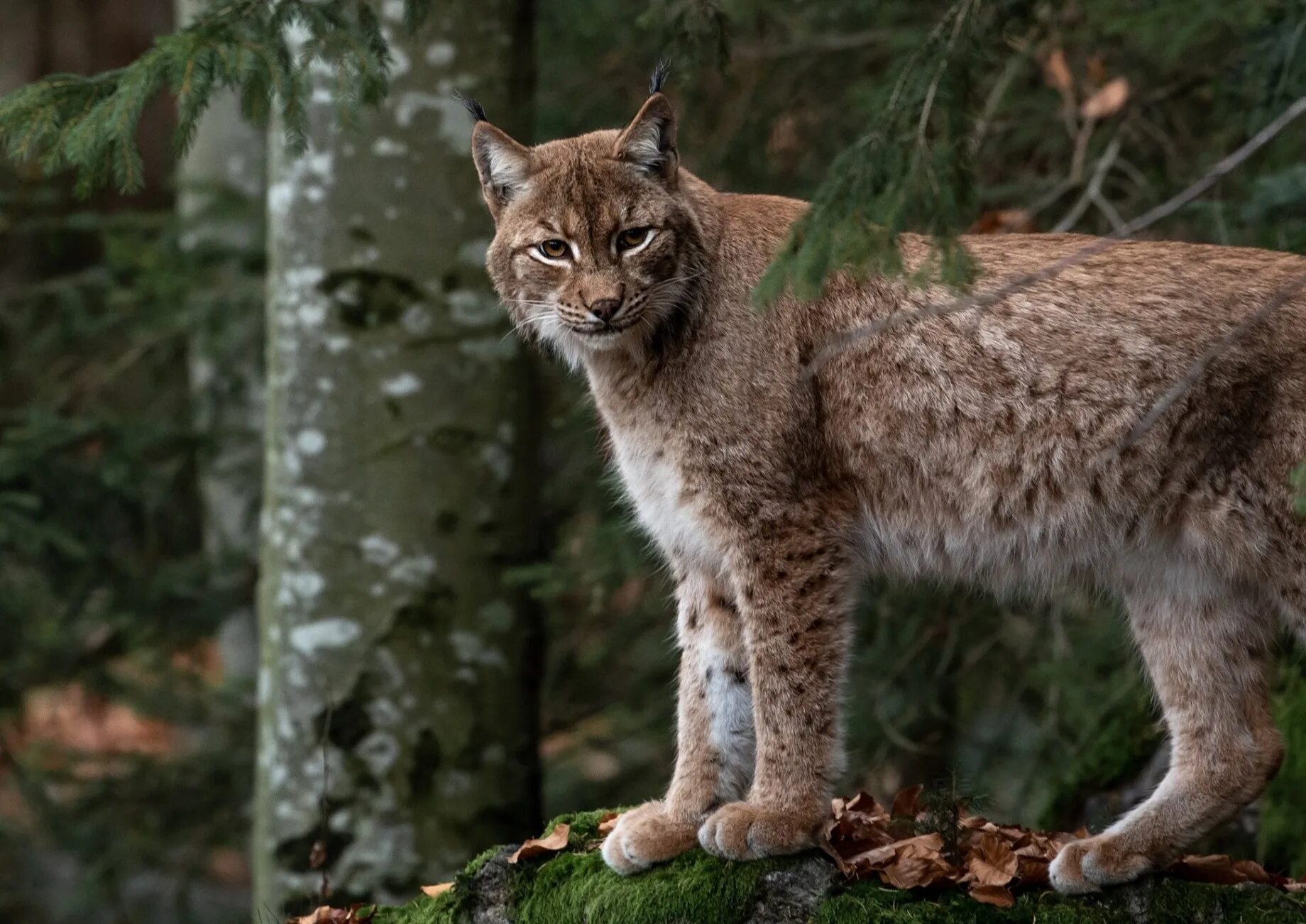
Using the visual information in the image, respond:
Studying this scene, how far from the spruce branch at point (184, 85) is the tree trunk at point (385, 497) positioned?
1.91 metres

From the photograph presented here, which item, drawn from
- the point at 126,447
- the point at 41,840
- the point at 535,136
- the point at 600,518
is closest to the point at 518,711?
the point at 600,518

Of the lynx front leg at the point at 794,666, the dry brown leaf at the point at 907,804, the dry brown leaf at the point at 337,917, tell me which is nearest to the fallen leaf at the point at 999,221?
the lynx front leg at the point at 794,666

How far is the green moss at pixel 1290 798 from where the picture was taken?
5320 mm

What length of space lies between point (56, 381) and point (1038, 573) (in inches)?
290

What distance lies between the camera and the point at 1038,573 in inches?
180

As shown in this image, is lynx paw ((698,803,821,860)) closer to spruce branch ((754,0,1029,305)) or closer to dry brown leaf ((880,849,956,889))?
dry brown leaf ((880,849,956,889))

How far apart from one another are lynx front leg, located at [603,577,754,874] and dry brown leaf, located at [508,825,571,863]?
18 centimetres

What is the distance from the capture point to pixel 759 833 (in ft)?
13.8

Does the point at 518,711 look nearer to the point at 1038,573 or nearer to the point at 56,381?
the point at 1038,573

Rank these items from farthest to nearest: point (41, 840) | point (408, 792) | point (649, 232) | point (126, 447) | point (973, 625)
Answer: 1. point (41, 840)
2. point (126, 447)
3. point (973, 625)
4. point (408, 792)
5. point (649, 232)

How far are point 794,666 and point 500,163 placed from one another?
1669mm

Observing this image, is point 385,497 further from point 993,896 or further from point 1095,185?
point 993,896

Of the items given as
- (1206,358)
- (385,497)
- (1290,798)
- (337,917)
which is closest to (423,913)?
(337,917)

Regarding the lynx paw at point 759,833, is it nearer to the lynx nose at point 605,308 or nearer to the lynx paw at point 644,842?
the lynx paw at point 644,842
